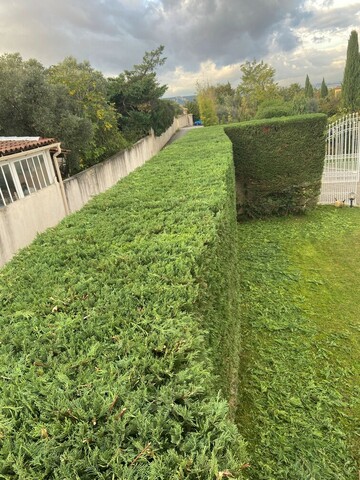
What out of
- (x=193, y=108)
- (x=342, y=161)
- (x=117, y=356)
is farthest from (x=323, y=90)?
(x=117, y=356)

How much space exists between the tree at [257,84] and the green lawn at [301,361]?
23571 millimetres

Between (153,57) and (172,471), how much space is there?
23.5 metres

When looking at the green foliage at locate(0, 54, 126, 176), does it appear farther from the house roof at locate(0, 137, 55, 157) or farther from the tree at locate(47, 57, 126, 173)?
the house roof at locate(0, 137, 55, 157)

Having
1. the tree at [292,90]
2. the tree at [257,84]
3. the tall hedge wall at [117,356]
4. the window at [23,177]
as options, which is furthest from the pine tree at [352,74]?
the tall hedge wall at [117,356]

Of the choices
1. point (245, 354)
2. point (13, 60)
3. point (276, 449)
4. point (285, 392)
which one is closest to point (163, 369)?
point (276, 449)

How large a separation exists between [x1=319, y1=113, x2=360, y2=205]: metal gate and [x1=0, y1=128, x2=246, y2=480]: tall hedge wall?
30.3 ft

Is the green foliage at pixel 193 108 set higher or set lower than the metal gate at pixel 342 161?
higher

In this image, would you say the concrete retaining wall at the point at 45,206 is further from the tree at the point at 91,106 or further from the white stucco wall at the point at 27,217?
the tree at the point at 91,106

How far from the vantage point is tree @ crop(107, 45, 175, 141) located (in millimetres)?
19656

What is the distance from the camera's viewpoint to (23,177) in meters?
7.78

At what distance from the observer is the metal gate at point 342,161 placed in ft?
32.9

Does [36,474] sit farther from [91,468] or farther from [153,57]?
[153,57]

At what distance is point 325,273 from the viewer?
639cm

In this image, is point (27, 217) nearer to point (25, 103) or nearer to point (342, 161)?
point (25, 103)
